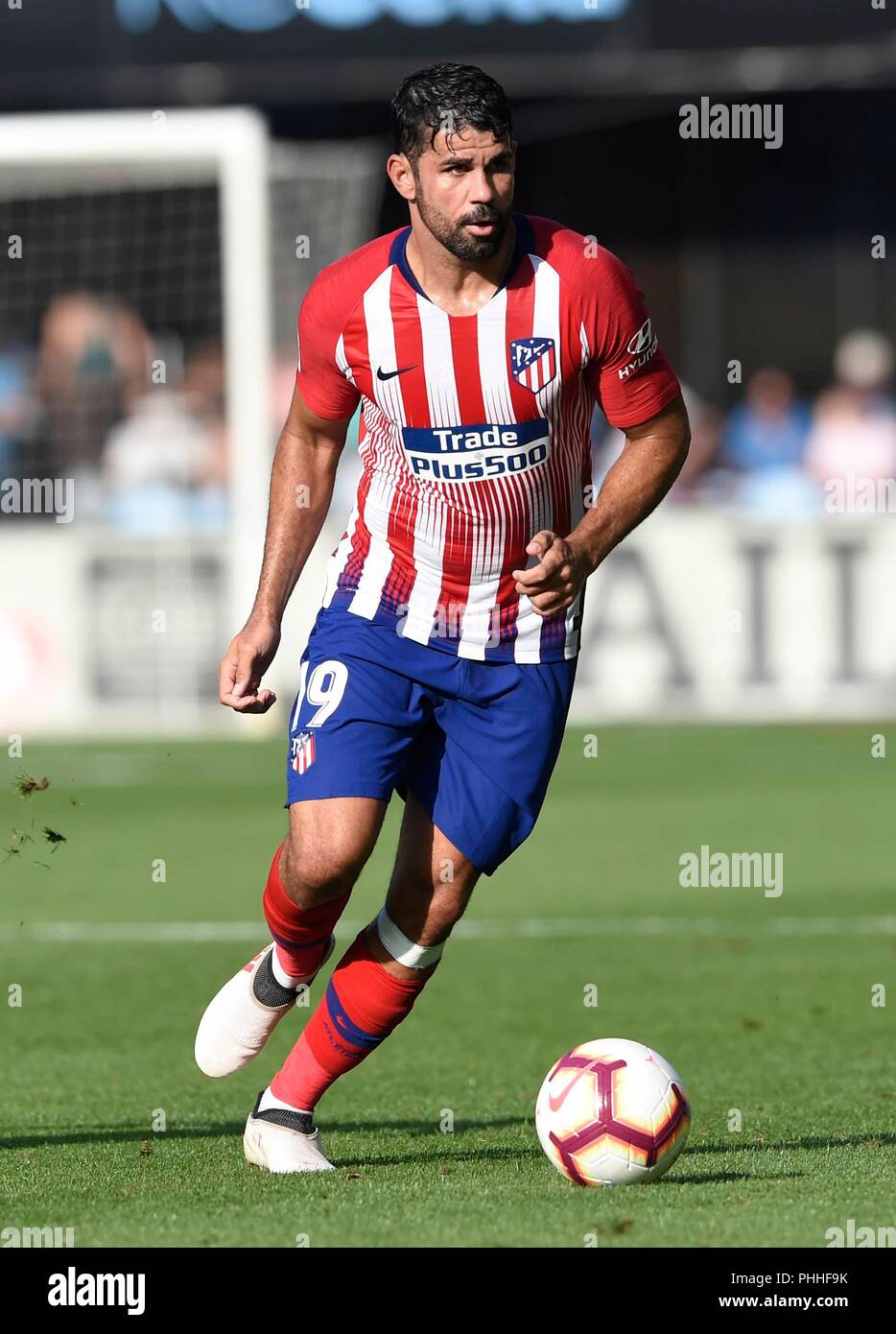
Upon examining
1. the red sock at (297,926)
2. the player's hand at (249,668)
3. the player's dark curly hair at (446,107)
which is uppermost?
the player's dark curly hair at (446,107)

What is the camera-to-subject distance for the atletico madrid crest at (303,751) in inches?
208

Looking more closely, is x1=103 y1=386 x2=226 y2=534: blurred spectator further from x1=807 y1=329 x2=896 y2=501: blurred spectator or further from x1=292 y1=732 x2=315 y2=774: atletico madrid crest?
x1=292 y1=732 x2=315 y2=774: atletico madrid crest

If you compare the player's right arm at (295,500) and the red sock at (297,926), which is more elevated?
the player's right arm at (295,500)

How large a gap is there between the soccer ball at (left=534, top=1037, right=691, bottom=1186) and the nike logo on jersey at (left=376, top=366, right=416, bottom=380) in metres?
1.65

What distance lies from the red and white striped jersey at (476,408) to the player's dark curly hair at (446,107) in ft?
1.00

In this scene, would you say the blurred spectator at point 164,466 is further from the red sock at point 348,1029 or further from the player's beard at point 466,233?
the player's beard at point 466,233

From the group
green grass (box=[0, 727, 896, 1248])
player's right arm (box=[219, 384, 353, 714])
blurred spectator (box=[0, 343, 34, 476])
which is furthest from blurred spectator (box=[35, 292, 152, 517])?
player's right arm (box=[219, 384, 353, 714])

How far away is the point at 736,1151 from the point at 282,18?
1581 centimetres

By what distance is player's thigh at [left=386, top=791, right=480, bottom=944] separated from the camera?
5.35 m

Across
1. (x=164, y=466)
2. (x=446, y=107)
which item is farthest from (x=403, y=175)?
(x=164, y=466)

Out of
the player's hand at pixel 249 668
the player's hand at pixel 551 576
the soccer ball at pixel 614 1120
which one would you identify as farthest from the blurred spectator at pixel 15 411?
the player's hand at pixel 551 576

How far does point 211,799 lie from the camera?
14.6 metres

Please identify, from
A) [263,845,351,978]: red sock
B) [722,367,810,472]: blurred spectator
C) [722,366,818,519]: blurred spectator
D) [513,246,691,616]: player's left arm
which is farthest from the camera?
[722,367,810,472]: blurred spectator
